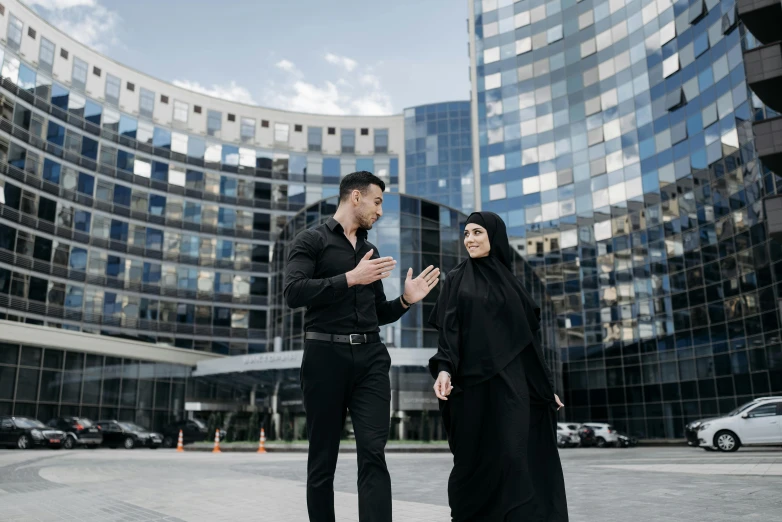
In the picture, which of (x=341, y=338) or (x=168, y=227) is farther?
(x=168, y=227)

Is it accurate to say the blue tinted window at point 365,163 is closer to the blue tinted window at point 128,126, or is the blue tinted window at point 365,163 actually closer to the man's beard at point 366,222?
the blue tinted window at point 128,126

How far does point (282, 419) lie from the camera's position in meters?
34.3

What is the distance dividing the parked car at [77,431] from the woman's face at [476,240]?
3138cm

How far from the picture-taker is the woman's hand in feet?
15.4

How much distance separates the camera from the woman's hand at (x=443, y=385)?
4.69 m

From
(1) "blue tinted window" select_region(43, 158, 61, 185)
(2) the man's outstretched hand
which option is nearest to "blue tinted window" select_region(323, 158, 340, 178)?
(1) "blue tinted window" select_region(43, 158, 61, 185)

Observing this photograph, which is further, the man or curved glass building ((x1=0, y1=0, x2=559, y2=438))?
curved glass building ((x1=0, y1=0, x2=559, y2=438))

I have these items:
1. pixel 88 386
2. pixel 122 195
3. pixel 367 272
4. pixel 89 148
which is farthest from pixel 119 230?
pixel 367 272

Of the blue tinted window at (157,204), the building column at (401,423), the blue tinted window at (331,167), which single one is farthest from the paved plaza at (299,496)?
the blue tinted window at (331,167)

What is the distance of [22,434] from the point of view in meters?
28.9

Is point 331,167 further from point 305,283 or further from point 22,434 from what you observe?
point 305,283

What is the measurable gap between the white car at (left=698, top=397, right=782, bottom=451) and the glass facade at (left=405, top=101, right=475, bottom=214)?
35.2m

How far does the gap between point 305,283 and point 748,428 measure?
2046 cm

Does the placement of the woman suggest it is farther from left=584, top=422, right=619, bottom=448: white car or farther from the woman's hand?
left=584, top=422, right=619, bottom=448: white car
